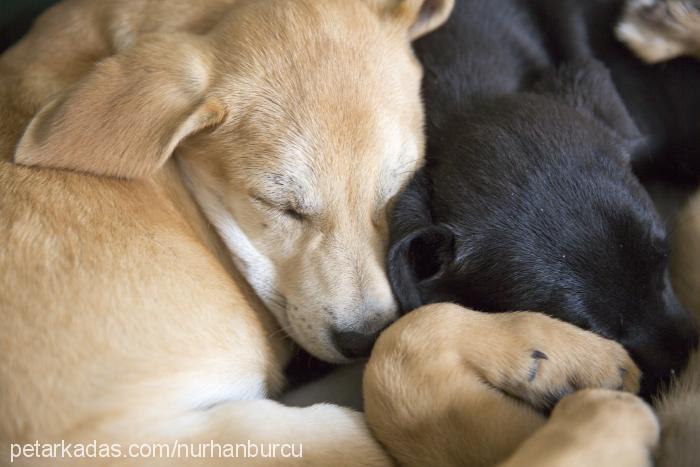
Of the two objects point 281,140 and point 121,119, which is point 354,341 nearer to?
point 281,140

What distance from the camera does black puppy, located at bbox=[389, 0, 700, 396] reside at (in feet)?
5.25

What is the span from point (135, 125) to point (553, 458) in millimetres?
1126

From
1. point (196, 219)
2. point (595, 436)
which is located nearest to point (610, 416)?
point (595, 436)

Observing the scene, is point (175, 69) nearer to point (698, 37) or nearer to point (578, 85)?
point (578, 85)

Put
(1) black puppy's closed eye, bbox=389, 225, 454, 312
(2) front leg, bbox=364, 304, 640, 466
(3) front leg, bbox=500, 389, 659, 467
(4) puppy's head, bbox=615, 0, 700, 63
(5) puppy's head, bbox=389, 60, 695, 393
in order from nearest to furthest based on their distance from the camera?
(3) front leg, bbox=500, 389, 659, 467
(2) front leg, bbox=364, 304, 640, 466
(5) puppy's head, bbox=389, 60, 695, 393
(1) black puppy's closed eye, bbox=389, 225, 454, 312
(4) puppy's head, bbox=615, 0, 700, 63

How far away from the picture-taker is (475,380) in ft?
5.10

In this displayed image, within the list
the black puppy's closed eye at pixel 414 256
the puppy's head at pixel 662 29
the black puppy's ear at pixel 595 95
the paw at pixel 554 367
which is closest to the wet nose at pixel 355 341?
the black puppy's closed eye at pixel 414 256

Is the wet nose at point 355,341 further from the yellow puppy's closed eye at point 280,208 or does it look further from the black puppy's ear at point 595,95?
the black puppy's ear at point 595,95

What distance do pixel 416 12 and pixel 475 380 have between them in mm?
1002

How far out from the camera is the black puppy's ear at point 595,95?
1927mm

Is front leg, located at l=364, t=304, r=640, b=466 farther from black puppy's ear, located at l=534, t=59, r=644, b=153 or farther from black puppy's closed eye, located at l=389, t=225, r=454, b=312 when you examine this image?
black puppy's ear, located at l=534, t=59, r=644, b=153

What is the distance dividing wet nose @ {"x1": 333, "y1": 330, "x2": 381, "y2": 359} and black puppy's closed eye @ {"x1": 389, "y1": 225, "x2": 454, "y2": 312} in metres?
0.11

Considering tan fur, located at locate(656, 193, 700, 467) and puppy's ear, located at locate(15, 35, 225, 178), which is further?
puppy's ear, located at locate(15, 35, 225, 178)

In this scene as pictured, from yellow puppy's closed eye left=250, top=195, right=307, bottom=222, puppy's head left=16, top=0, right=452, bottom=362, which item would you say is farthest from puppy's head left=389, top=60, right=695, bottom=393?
yellow puppy's closed eye left=250, top=195, right=307, bottom=222
